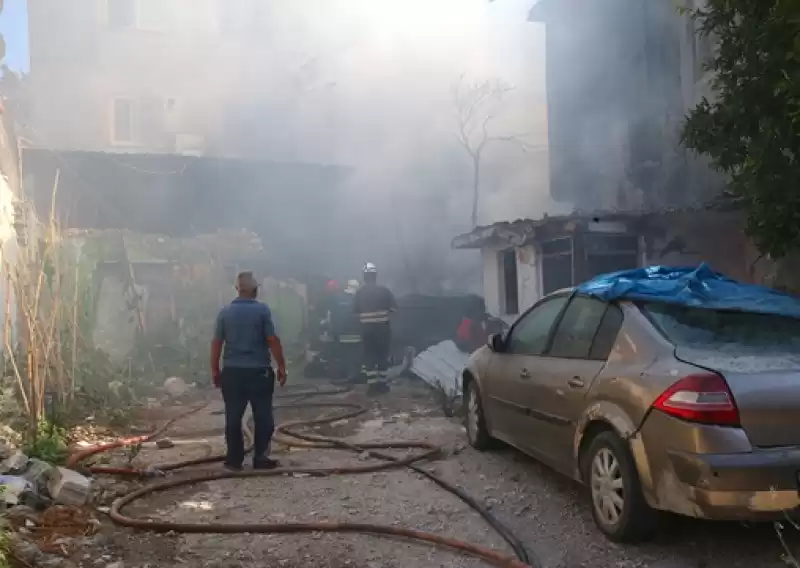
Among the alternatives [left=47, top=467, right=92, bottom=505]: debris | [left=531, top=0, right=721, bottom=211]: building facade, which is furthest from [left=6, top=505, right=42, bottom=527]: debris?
[left=531, top=0, right=721, bottom=211]: building facade

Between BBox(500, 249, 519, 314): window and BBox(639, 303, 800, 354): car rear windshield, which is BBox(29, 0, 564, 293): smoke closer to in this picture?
BBox(500, 249, 519, 314): window

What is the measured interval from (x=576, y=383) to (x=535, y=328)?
1.09 metres

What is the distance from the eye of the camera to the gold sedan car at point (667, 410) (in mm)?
3566

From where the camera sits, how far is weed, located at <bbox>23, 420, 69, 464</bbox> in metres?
5.78

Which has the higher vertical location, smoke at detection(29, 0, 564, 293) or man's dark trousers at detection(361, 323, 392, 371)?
smoke at detection(29, 0, 564, 293)

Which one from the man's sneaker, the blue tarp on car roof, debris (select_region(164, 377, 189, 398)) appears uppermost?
the blue tarp on car roof

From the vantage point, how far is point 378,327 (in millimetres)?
10609

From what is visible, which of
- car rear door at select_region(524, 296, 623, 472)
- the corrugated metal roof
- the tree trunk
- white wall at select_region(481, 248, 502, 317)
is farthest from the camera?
the tree trunk

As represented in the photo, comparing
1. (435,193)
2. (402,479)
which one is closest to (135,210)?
(435,193)

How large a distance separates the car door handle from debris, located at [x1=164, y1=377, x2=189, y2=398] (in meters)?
7.76

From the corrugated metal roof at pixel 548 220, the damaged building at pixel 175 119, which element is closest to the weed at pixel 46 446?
the corrugated metal roof at pixel 548 220

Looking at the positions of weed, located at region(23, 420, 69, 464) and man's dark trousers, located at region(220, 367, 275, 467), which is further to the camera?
man's dark trousers, located at region(220, 367, 275, 467)

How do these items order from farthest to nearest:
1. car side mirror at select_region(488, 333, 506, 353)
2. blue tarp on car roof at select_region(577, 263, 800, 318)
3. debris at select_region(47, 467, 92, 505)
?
1. car side mirror at select_region(488, 333, 506, 353)
2. debris at select_region(47, 467, 92, 505)
3. blue tarp on car roof at select_region(577, 263, 800, 318)

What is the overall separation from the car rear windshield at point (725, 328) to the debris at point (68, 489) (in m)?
3.83
